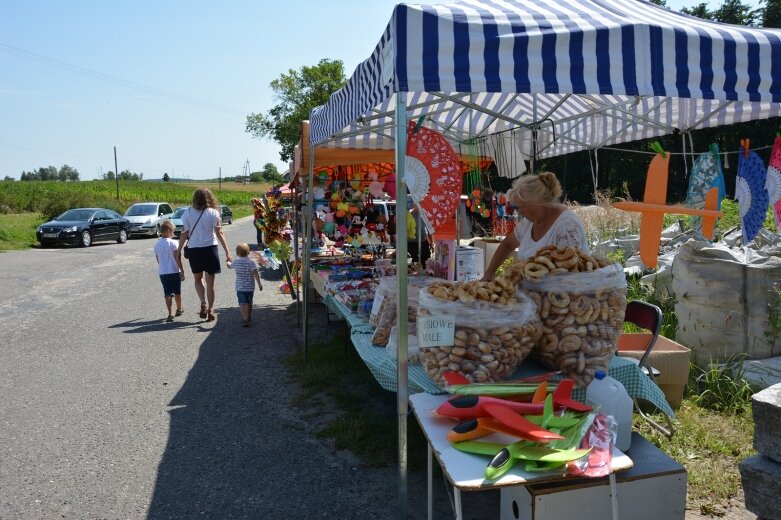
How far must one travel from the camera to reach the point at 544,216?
3525 millimetres

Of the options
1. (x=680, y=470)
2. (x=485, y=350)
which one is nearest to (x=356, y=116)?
(x=485, y=350)

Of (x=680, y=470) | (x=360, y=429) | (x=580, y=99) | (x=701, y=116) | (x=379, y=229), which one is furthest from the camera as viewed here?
(x=379, y=229)

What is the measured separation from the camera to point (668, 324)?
542cm

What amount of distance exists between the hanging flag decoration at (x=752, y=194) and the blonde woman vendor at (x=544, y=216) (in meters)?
1.17

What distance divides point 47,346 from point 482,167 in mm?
5232

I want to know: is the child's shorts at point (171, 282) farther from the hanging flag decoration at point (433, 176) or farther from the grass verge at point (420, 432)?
the hanging flag decoration at point (433, 176)

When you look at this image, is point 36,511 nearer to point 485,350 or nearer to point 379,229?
point 485,350

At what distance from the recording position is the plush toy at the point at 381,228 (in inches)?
239

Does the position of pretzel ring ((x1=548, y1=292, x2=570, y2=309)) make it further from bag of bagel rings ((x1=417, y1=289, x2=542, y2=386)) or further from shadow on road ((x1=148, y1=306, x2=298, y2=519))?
shadow on road ((x1=148, y1=306, x2=298, y2=519))

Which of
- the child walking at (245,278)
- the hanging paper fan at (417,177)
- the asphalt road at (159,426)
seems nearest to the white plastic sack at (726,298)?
the hanging paper fan at (417,177)

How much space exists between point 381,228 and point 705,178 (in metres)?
3.14

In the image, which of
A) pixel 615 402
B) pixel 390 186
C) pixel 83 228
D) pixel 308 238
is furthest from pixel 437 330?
pixel 83 228

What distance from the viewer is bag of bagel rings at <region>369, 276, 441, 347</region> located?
3443 millimetres

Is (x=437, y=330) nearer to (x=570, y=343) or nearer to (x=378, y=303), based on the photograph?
(x=570, y=343)
